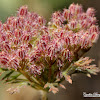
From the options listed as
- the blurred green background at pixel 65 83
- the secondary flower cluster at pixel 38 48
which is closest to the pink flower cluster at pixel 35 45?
the secondary flower cluster at pixel 38 48

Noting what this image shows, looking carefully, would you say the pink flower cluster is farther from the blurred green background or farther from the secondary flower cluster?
the blurred green background

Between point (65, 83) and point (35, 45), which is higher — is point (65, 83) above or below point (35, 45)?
below

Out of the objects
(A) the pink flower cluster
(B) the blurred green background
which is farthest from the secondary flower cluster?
(B) the blurred green background

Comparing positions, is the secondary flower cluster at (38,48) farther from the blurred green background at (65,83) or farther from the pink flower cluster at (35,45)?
the blurred green background at (65,83)

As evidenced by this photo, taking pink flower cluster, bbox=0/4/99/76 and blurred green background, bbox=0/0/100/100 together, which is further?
blurred green background, bbox=0/0/100/100

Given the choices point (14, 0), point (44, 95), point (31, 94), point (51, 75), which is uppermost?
point (14, 0)

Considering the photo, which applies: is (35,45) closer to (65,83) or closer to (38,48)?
(38,48)

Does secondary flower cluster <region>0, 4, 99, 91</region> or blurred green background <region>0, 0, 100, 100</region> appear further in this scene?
blurred green background <region>0, 0, 100, 100</region>

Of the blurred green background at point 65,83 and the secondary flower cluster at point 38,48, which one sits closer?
the secondary flower cluster at point 38,48

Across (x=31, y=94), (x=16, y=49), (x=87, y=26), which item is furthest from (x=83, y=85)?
(x=16, y=49)

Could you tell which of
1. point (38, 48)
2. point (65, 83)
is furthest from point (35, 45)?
point (65, 83)

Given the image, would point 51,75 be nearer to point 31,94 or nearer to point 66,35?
point 66,35
